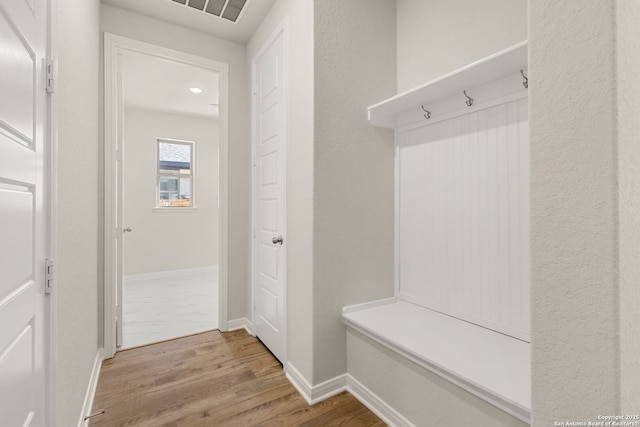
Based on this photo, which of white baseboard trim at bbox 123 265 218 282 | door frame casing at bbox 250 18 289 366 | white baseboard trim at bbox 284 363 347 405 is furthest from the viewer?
white baseboard trim at bbox 123 265 218 282

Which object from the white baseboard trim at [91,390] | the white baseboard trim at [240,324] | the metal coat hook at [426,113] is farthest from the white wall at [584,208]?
the white baseboard trim at [240,324]

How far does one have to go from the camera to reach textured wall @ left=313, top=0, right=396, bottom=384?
1.75 m

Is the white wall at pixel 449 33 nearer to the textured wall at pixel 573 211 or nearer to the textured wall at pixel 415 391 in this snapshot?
the textured wall at pixel 573 211

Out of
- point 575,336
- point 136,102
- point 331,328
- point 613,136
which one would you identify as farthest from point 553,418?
point 136,102

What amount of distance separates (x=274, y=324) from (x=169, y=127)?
162 inches

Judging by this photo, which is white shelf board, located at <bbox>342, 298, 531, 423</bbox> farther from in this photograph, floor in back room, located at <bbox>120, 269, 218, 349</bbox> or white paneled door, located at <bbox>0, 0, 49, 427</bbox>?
floor in back room, located at <bbox>120, 269, 218, 349</bbox>

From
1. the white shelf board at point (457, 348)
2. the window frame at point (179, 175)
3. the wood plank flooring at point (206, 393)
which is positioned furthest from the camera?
the window frame at point (179, 175)

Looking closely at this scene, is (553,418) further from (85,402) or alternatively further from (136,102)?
(136,102)

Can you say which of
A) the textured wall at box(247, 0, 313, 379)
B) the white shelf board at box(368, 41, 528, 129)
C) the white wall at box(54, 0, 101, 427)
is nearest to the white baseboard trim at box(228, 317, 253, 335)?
the textured wall at box(247, 0, 313, 379)

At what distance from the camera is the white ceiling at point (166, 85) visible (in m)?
3.21

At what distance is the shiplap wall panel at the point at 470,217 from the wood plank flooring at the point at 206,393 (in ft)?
2.86

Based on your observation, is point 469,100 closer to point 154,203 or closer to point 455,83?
point 455,83

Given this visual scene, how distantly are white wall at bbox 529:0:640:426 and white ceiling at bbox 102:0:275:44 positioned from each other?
2.19 metres

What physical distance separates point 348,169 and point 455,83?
76cm
